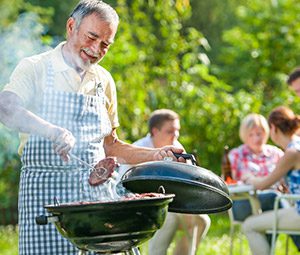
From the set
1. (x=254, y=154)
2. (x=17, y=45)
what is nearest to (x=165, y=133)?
(x=254, y=154)

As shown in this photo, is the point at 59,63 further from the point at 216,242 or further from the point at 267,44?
the point at 267,44

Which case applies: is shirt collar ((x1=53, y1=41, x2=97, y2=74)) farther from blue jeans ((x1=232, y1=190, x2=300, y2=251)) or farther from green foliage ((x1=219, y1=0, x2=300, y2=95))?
green foliage ((x1=219, y1=0, x2=300, y2=95))

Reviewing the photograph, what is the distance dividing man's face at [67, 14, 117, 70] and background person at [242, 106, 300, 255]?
258 cm

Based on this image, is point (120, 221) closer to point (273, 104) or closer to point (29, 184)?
point (29, 184)

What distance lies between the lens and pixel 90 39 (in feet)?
12.6

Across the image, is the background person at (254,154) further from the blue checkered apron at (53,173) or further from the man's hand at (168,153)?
the blue checkered apron at (53,173)

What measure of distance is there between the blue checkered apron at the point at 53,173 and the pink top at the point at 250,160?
356 centimetres

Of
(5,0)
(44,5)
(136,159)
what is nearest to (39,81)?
(136,159)

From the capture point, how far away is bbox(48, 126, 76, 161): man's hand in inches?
138

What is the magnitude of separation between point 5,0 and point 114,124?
867 cm

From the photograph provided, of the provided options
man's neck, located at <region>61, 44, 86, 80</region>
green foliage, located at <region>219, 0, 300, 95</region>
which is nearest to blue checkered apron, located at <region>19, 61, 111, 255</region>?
man's neck, located at <region>61, 44, 86, 80</region>

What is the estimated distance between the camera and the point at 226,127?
11.1 m

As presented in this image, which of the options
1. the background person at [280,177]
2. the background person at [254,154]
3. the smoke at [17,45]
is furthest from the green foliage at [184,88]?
the background person at [280,177]

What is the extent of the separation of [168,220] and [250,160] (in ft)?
3.52
